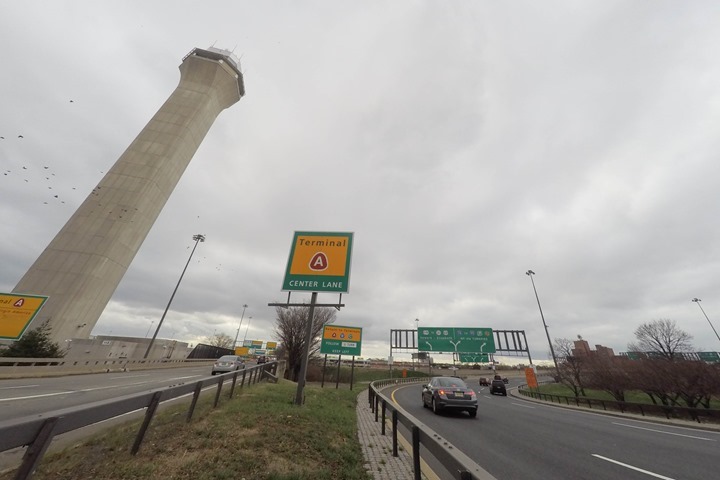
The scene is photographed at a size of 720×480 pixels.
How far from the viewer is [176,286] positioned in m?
33.7

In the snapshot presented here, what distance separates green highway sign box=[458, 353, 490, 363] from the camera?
107 feet

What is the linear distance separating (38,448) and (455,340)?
36.0m

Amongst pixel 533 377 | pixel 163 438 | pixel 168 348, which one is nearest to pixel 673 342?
pixel 533 377

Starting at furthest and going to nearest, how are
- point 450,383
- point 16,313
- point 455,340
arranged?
point 455,340, point 16,313, point 450,383

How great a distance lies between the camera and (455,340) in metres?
34.0

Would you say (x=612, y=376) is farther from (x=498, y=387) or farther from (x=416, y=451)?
(x=416, y=451)

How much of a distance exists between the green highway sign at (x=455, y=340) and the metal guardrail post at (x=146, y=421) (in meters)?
33.4

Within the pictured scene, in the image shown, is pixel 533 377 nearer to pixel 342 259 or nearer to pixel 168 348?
pixel 342 259

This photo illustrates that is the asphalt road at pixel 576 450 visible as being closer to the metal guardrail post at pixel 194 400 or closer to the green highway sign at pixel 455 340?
the metal guardrail post at pixel 194 400

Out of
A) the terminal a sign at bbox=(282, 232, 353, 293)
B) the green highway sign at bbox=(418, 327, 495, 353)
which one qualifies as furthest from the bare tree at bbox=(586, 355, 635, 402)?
the terminal a sign at bbox=(282, 232, 353, 293)

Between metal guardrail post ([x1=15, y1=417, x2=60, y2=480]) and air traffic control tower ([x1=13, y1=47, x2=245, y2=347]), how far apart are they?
36.1 meters

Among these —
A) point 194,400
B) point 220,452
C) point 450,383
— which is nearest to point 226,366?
point 450,383

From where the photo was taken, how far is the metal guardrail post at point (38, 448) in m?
2.57

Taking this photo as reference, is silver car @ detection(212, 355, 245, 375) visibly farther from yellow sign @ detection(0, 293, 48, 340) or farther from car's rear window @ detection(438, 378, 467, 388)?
car's rear window @ detection(438, 378, 467, 388)
